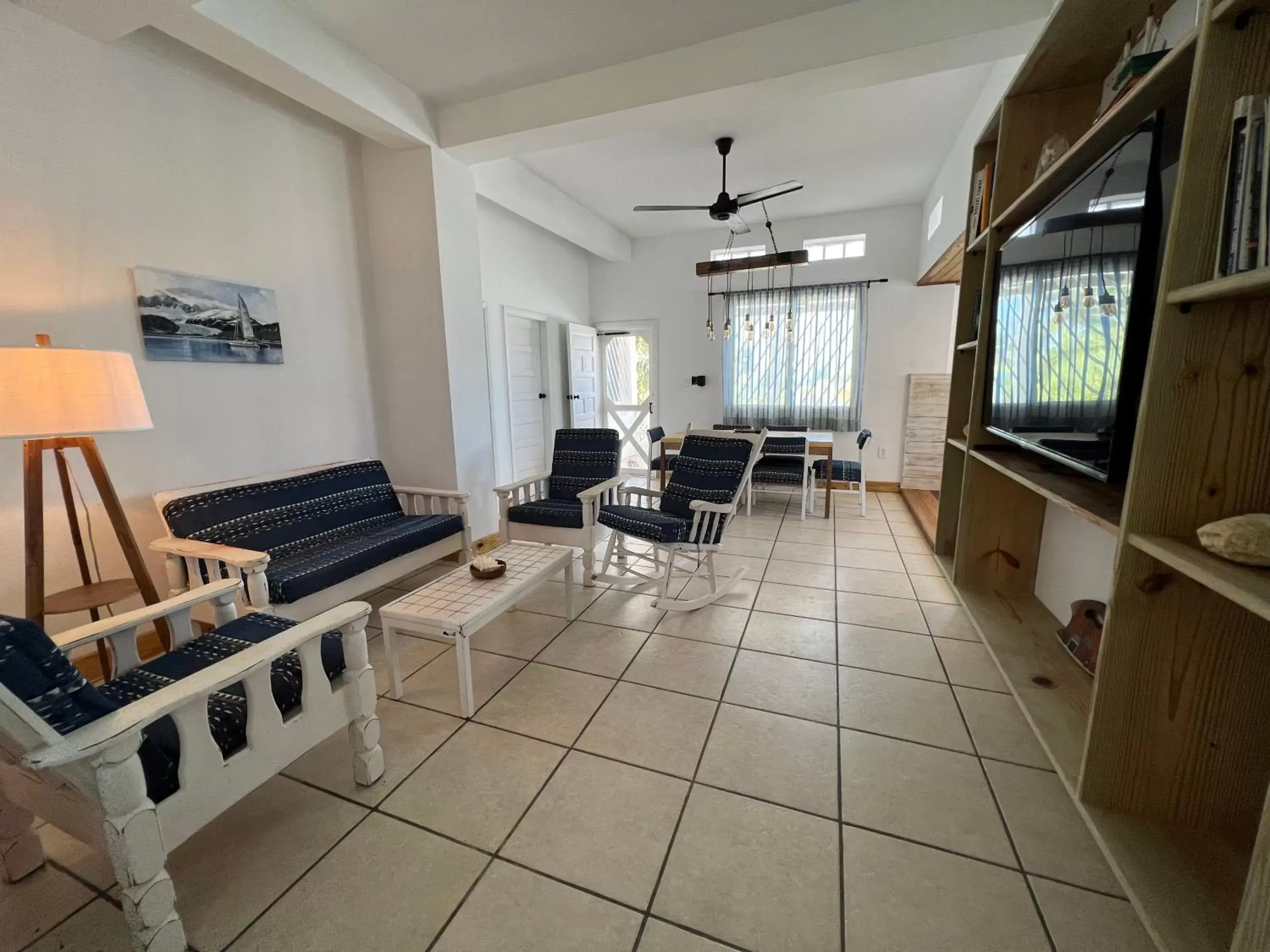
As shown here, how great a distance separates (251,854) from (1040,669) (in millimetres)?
2574

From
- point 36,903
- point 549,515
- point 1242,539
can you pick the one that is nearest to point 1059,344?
point 1242,539

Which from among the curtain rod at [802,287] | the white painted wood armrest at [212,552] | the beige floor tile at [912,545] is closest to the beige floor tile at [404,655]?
the white painted wood armrest at [212,552]

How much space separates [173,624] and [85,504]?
1.04 m

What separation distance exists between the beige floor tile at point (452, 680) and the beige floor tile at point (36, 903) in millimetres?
896

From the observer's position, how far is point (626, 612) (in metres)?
2.67

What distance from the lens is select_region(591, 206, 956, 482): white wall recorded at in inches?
204

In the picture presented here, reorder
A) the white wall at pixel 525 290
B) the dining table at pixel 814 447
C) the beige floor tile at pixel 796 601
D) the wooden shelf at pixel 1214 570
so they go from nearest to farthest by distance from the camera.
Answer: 1. the wooden shelf at pixel 1214 570
2. the beige floor tile at pixel 796 601
3. the dining table at pixel 814 447
4. the white wall at pixel 525 290

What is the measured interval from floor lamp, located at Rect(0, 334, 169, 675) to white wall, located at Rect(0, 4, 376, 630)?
0.33 metres

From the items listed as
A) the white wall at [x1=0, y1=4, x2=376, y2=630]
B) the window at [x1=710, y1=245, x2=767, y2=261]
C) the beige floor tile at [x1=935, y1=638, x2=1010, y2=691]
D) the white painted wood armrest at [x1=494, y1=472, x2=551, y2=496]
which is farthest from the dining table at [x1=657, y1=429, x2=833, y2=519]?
the white wall at [x1=0, y1=4, x2=376, y2=630]

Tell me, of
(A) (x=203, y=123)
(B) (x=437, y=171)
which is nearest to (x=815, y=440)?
(B) (x=437, y=171)

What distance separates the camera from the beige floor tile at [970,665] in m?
1.98

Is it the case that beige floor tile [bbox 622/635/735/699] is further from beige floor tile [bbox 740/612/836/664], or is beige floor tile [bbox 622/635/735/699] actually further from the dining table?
the dining table

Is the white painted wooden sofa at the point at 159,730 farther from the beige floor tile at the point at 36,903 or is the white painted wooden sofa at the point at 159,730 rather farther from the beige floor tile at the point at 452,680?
the beige floor tile at the point at 452,680

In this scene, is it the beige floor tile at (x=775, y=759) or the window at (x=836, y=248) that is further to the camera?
the window at (x=836, y=248)
